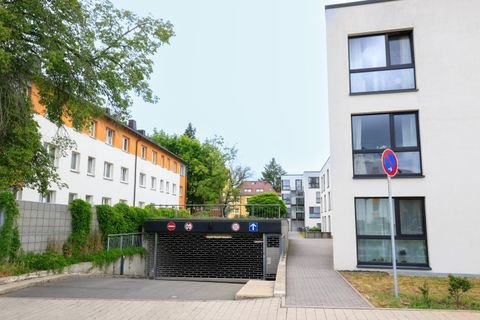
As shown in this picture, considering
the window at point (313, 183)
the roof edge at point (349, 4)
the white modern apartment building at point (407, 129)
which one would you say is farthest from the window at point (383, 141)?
the window at point (313, 183)

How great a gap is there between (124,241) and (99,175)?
843 centimetres

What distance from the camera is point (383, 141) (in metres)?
12.4

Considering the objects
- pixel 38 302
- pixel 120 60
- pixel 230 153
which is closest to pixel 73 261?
pixel 38 302

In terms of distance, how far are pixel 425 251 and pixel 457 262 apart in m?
0.91

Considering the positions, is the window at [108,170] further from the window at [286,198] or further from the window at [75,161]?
the window at [286,198]

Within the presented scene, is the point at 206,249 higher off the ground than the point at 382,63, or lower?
lower

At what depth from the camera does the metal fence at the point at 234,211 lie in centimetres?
2017

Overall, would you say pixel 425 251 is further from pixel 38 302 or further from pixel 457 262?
pixel 38 302

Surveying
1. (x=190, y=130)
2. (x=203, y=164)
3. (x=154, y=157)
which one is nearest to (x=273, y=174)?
(x=190, y=130)

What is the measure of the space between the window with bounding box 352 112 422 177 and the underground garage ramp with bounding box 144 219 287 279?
25.1 feet

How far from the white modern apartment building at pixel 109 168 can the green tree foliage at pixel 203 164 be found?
167 inches

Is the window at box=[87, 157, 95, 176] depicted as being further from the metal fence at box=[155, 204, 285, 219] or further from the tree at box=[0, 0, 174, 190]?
the tree at box=[0, 0, 174, 190]

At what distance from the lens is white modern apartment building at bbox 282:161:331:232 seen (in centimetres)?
4078

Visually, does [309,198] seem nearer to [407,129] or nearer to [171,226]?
[171,226]
